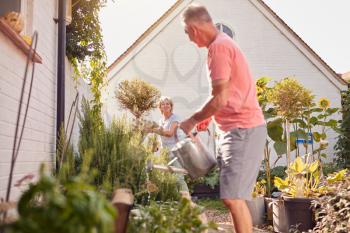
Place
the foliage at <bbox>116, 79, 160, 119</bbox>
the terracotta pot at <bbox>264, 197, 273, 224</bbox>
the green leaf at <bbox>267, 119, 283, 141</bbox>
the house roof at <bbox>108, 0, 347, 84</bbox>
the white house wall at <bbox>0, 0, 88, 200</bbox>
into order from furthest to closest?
the house roof at <bbox>108, 0, 347, 84</bbox> < the foliage at <bbox>116, 79, 160, 119</bbox> < the green leaf at <bbox>267, 119, 283, 141</bbox> < the terracotta pot at <bbox>264, 197, 273, 224</bbox> < the white house wall at <bbox>0, 0, 88, 200</bbox>

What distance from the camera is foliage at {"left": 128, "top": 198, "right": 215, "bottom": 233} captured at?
1.87 metres

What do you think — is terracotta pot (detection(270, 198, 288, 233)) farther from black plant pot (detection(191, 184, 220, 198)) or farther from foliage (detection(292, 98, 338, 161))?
black plant pot (detection(191, 184, 220, 198))

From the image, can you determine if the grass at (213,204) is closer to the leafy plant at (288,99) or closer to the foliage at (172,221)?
the leafy plant at (288,99)

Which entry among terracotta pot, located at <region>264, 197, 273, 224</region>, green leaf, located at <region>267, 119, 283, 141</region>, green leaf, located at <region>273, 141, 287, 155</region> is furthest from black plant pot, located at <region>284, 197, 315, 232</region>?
green leaf, located at <region>273, 141, 287, 155</region>

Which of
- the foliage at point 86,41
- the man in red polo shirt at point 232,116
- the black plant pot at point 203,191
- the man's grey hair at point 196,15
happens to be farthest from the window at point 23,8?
the black plant pot at point 203,191

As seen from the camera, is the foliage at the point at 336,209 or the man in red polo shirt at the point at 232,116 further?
the foliage at the point at 336,209

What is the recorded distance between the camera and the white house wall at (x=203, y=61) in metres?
12.0

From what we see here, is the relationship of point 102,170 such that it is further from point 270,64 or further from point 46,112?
point 270,64

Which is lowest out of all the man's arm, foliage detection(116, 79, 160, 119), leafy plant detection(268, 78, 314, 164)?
the man's arm

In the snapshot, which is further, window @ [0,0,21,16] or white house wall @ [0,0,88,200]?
window @ [0,0,21,16]

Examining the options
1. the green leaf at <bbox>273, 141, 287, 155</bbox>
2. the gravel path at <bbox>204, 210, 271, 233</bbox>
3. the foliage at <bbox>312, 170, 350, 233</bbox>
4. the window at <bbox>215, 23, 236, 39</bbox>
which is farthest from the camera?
the window at <bbox>215, 23, 236, 39</bbox>

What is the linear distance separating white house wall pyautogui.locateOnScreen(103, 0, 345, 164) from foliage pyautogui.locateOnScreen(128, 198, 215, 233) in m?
9.66

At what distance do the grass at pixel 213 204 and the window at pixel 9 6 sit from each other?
4.49 m

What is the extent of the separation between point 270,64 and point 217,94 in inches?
A: 401
